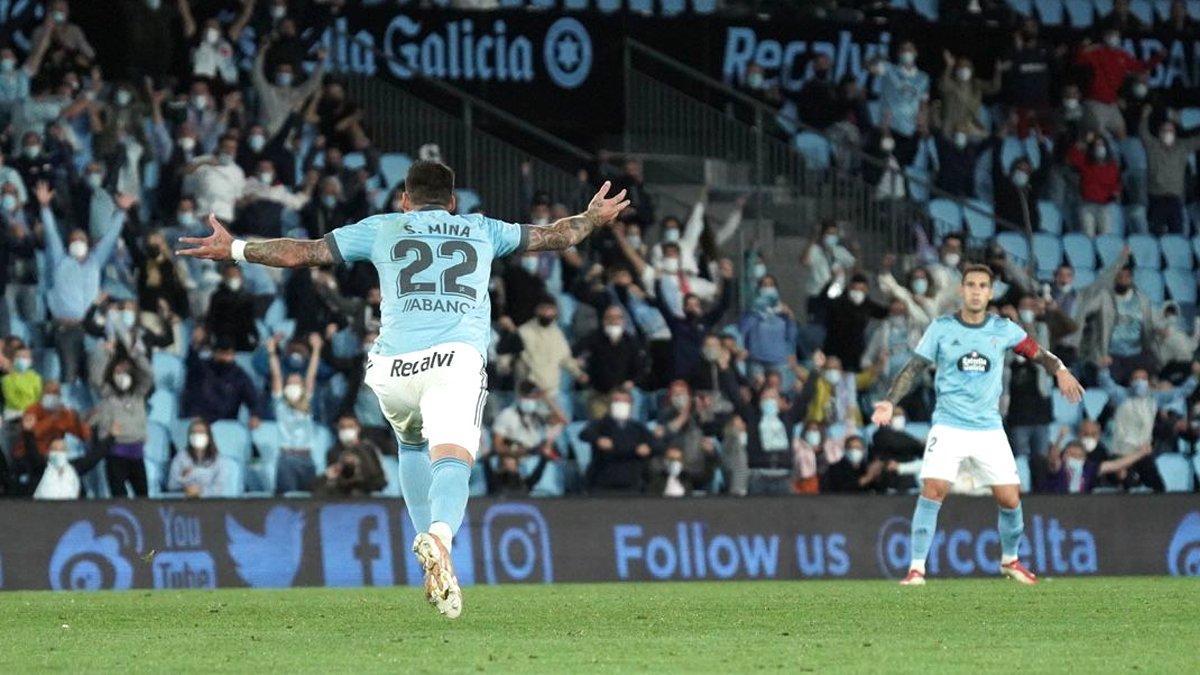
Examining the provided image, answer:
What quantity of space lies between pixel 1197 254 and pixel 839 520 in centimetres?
1044

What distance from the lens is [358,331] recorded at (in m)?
21.3

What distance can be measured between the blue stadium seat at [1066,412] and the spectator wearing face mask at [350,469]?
28.0 ft

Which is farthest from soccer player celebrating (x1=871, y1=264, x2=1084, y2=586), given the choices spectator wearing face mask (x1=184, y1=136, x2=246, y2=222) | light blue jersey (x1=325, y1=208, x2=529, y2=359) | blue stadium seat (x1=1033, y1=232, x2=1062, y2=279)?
blue stadium seat (x1=1033, y1=232, x2=1062, y2=279)

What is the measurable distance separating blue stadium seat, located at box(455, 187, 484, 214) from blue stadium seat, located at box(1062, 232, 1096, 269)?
783 centimetres

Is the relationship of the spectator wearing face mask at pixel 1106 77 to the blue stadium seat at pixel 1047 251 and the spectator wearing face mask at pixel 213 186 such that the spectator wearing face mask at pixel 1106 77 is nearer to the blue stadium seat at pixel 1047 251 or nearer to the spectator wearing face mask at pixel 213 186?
the blue stadium seat at pixel 1047 251

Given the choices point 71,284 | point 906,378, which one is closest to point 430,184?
point 906,378

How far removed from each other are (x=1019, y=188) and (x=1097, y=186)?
1.06m

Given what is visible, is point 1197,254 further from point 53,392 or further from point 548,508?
point 53,392

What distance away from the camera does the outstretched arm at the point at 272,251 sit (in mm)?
10109

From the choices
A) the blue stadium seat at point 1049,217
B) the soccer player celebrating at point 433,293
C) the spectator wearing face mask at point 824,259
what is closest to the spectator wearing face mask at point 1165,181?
the blue stadium seat at point 1049,217

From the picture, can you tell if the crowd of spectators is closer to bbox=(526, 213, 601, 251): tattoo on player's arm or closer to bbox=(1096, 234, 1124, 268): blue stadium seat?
bbox=(1096, 234, 1124, 268): blue stadium seat

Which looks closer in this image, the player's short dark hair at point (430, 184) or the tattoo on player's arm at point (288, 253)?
the tattoo on player's arm at point (288, 253)

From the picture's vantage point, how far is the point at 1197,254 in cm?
2770

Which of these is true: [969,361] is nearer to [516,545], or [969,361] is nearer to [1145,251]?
[516,545]
